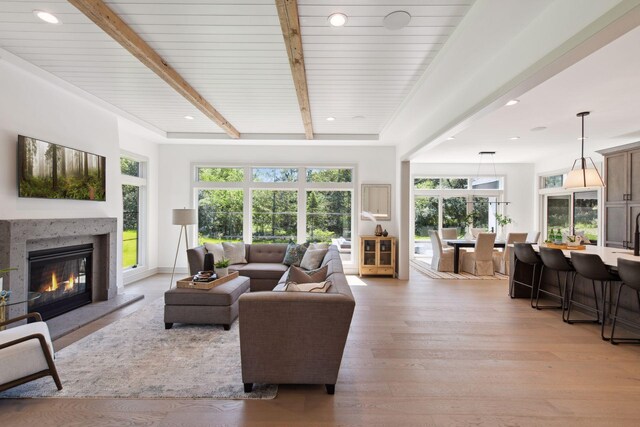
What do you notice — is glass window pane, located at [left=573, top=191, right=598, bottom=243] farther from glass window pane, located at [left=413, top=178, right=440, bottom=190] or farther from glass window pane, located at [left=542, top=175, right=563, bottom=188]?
glass window pane, located at [left=413, top=178, right=440, bottom=190]

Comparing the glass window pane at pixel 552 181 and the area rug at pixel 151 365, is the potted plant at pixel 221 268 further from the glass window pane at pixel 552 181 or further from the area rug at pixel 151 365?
the glass window pane at pixel 552 181

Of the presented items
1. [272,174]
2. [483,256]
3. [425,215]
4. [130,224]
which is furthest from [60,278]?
[425,215]

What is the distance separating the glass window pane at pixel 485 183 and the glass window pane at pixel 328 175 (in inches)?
161

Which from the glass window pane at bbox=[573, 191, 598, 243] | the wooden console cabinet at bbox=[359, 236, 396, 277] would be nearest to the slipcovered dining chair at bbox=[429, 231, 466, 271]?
the wooden console cabinet at bbox=[359, 236, 396, 277]

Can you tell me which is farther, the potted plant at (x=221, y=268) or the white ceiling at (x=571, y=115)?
the potted plant at (x=221, y=268)

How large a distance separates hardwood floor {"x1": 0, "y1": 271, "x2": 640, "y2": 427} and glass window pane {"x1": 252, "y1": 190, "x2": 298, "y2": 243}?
3.24m

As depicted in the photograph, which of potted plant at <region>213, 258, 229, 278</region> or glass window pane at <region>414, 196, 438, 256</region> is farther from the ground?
glass window pane at <region>414, 196, 438, 256</region>

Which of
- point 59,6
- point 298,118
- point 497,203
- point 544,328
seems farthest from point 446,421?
point 497,203

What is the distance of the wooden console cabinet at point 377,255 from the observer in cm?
627

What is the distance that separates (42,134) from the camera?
11.6 feet

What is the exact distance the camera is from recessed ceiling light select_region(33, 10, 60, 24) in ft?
7.71

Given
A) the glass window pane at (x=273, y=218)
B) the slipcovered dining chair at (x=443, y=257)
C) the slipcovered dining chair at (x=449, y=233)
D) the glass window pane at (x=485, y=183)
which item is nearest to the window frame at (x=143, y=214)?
the glass window pane at (x=273, y=218)

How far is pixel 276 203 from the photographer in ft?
22.0

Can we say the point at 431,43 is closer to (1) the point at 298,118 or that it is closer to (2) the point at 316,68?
(2) the point at 316,68
